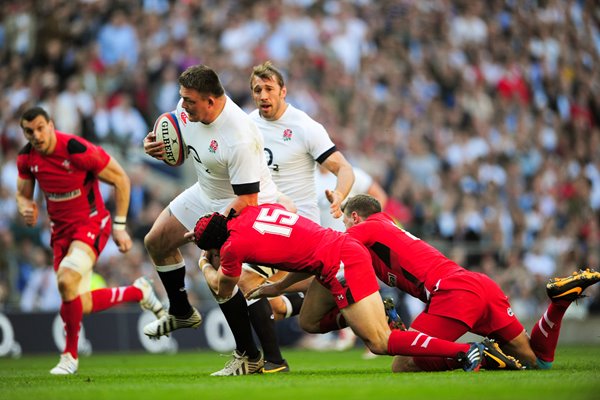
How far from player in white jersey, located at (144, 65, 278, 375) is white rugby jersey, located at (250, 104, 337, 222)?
1.19m

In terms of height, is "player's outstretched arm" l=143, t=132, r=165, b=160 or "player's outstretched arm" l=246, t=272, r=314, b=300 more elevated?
"player's outstretched arm" l=143, t=132, r=165, b=160

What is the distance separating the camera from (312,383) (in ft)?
26.4

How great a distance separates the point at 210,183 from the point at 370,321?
2000mm

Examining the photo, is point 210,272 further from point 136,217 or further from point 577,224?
point 577,224

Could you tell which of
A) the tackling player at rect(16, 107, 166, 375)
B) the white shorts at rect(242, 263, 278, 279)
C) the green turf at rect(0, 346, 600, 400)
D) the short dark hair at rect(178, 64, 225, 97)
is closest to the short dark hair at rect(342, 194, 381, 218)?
the white shorts at rect(242, 263, 278, 279)

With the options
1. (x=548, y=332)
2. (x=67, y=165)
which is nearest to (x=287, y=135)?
(x=67, y=165)

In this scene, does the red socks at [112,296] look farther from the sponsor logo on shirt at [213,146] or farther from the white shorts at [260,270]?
the sponsor logo on shirt at [213,146]

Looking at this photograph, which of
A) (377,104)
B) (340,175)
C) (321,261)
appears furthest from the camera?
(377,104)

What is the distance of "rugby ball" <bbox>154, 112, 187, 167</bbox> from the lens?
9461mm

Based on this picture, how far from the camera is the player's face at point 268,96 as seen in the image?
10602mm

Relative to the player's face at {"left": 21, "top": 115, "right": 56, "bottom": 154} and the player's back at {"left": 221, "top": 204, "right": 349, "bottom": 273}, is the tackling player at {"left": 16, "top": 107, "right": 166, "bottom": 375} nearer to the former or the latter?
the player's face at {"left": 21, "top": 115, "right": 56, "bottom": 154}

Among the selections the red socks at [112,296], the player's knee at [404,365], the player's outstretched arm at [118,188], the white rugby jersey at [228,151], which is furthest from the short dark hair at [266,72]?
the player's knee at [404,365]

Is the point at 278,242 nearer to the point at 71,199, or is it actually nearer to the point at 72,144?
the point at 72,144

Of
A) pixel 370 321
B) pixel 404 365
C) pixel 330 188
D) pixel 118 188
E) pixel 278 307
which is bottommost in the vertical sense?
pixel 404 365
